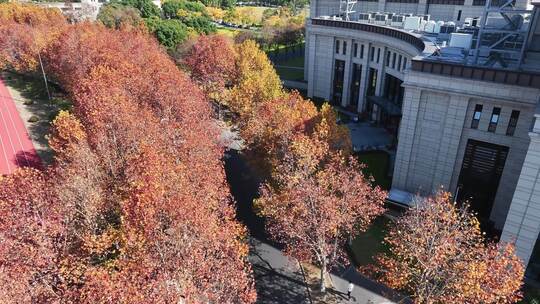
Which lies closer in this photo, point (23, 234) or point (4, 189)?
point (23, 234)

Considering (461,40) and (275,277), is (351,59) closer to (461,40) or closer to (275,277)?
(461,40)

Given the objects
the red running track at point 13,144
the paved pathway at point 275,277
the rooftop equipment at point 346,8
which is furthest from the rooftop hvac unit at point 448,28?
the red running track at point 13,144

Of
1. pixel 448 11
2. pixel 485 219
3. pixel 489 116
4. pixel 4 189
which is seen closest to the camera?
pixel 4 189

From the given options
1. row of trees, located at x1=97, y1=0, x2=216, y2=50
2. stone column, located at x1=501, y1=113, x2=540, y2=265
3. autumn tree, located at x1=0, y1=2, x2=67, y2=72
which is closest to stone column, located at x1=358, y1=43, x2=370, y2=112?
stone column, located at x1=501, y1=113, x2=540, y2=265

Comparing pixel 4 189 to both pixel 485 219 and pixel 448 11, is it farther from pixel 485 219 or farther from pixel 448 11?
pixel 448 11

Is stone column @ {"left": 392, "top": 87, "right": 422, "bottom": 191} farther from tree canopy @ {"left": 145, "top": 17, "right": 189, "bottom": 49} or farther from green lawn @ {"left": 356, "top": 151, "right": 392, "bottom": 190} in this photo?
tree canopy @ {"left": 145, "top": 17, "right": 189, "bottom": 49}

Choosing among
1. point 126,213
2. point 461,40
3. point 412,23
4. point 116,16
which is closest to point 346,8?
point 412,23

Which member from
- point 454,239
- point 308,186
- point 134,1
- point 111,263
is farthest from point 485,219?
point 134,1
